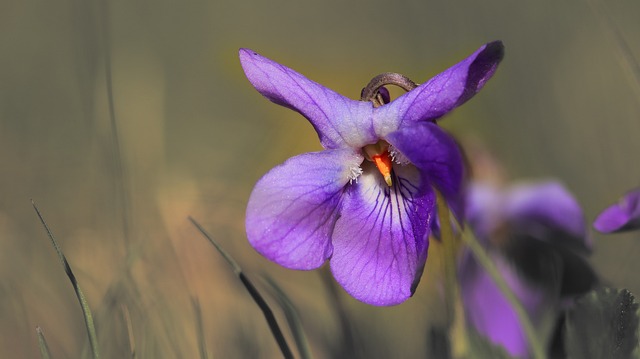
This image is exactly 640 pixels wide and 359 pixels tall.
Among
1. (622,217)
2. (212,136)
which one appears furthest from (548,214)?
(212,136)

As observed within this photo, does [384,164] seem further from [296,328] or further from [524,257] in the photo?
[524,257]

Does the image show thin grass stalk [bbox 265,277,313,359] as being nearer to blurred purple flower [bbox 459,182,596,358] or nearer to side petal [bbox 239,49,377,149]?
side petal [bbox 239,49,377,149]

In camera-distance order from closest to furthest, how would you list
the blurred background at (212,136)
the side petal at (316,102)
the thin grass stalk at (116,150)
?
the side petal at (316,102), the thin grass stalk at (116,150), the blurred background at (212,136)

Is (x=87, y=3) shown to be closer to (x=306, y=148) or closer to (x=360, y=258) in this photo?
(x=360, y=258)

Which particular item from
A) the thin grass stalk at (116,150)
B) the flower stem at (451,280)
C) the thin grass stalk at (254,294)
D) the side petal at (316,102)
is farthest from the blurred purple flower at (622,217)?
the thin grass stalk at (116,150)

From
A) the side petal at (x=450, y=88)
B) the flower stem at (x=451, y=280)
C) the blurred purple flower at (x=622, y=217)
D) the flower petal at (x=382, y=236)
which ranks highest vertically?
the side petal at (x=450, y=88)

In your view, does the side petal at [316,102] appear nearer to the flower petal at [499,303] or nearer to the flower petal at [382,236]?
the flower petal at [382,236]
